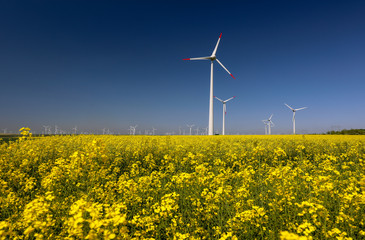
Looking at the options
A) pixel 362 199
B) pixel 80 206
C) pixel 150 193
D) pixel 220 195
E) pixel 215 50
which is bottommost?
pixel 150 193

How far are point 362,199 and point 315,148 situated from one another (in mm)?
11427

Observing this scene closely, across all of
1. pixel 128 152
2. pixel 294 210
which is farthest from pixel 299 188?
pixel 128 152

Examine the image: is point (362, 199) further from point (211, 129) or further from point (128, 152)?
point (211, 129)

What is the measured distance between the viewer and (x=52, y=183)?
17.5 ft

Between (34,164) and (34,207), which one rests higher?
(34,207)

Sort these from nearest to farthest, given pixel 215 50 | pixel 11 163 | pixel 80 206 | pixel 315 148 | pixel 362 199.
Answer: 1. pixel 80 206
2. pixel 362 199
3. pixel 11 163
4. pixel 315 148
5. pixel 215 50

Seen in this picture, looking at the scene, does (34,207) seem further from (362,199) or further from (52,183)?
(362,199)

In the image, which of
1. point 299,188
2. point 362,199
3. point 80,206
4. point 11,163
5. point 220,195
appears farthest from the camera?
point 11,163

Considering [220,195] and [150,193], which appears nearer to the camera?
[220,195]

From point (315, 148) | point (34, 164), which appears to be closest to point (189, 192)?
point (34, 164)

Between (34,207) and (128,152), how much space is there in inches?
318

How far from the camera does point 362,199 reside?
3.11 meters

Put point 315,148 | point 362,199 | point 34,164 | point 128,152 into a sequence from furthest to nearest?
point 315,148, point 128,152, point 34,164, point 362,199

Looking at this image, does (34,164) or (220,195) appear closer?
(220,195)
